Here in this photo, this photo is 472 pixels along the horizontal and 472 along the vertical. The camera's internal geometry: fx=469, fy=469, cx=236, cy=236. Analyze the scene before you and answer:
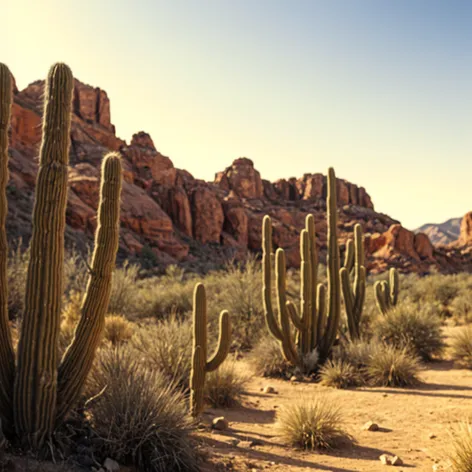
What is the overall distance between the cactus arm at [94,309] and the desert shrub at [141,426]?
397 millimetres

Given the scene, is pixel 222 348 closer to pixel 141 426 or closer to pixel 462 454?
pixel 141 426

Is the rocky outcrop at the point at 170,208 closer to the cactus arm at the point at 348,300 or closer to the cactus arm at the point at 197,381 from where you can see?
the cactus arm at the point at 348,300

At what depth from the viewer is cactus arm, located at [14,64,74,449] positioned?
392 centimetres

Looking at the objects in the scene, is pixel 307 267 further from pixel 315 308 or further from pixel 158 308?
pixel 158 308

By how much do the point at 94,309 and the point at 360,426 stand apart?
408 centimetres

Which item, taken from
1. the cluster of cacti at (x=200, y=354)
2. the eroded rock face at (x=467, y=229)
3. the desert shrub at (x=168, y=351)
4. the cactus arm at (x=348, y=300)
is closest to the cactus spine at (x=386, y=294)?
the cactus arm at (x=348, y=300)

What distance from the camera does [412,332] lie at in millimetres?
11023

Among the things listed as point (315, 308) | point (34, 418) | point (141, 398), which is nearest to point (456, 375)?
point (315, 308)

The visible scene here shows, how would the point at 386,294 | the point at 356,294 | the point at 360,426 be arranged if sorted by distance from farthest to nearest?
the point at 386,294 < the point at 356,294 < the point at 360,426

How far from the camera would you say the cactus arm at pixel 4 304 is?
13.2ft

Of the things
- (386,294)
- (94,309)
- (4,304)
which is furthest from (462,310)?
(4,304)

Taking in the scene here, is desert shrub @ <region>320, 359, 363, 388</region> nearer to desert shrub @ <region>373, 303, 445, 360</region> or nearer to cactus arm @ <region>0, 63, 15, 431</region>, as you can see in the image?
desert shrub @ <region>373, 303, 445, 360</region>

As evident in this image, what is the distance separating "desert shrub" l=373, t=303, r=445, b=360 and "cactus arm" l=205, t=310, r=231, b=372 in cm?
539

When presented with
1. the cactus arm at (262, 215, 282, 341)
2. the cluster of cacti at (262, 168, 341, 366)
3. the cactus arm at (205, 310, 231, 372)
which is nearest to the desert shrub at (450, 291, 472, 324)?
the cluster of cacti at (262, 168, 341, 366)
